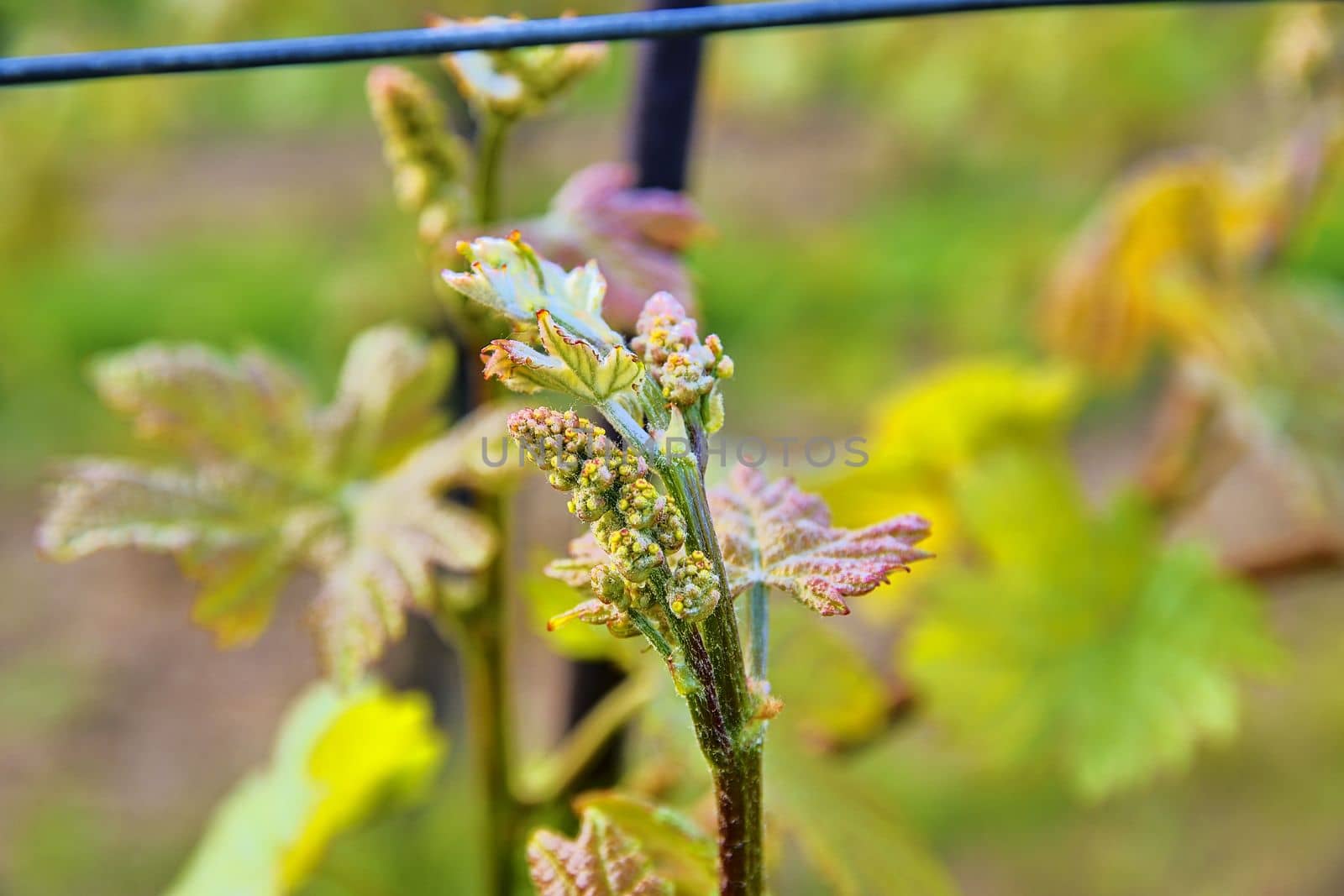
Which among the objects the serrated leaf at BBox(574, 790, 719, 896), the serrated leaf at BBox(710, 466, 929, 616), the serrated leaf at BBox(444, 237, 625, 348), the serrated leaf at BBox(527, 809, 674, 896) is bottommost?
the serrated leaf at BBox(527, 809, 674, 896)

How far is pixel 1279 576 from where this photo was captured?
2.31ft

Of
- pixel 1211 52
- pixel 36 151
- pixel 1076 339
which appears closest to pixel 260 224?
pixel 36 151

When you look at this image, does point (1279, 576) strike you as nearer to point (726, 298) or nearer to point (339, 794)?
point (339, 794)

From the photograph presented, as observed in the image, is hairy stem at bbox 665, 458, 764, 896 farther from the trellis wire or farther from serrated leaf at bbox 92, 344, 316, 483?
serrated leaf at bbox 92, 344, 316, 483

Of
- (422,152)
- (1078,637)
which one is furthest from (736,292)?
(422,152)

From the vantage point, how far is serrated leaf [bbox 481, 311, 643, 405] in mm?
252

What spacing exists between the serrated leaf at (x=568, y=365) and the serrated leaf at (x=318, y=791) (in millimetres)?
362

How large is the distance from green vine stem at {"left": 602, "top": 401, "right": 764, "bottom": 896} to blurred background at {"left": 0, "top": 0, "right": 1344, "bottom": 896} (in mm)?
233

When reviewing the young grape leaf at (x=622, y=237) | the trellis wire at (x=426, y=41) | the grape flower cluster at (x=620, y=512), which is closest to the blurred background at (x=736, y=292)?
the young grape leaf at (x=622, y=237)

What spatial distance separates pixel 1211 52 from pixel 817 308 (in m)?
1.07

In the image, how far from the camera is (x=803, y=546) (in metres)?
0.32


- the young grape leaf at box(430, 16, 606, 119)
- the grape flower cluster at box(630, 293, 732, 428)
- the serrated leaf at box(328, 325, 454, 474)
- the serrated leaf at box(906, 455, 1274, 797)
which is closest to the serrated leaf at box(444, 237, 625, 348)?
the grape flower cluster at box(630, 293, 732, 428)

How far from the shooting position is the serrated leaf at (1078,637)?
64 centimetres

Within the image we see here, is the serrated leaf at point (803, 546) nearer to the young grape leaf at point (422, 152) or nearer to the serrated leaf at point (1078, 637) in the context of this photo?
the young grape leaf at point (422, 152)
